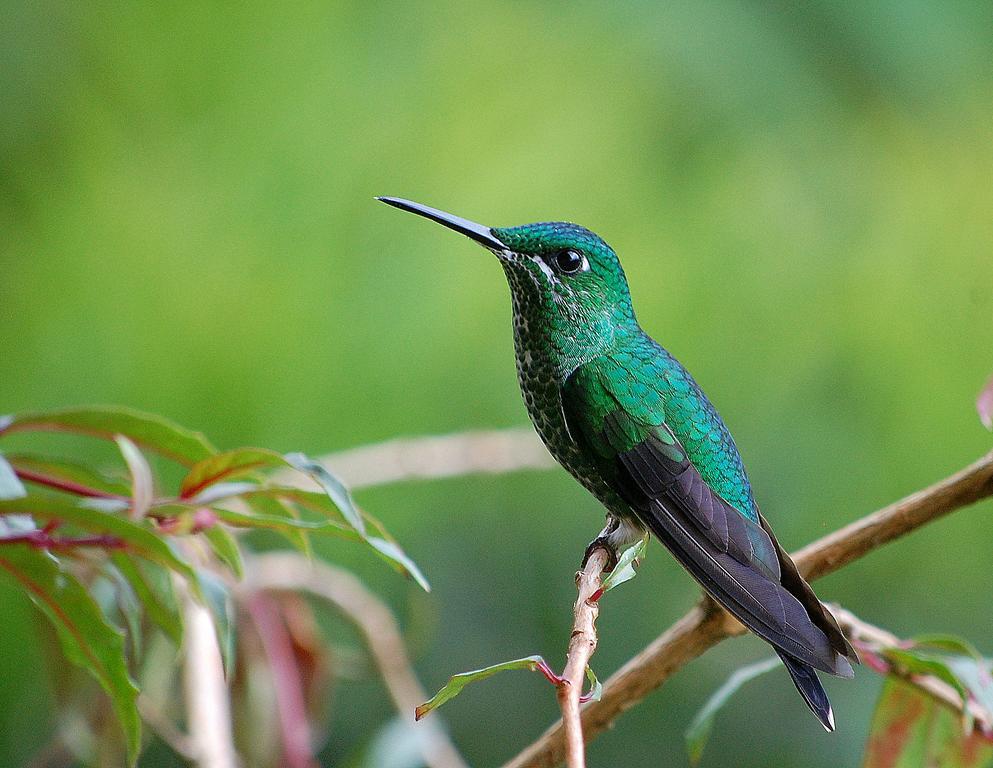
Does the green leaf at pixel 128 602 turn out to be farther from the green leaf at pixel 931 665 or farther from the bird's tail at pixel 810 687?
the green leaf at pixel 931 665

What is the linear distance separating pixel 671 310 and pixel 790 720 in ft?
4.03

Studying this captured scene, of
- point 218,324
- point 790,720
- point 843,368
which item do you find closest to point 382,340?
point 218,324

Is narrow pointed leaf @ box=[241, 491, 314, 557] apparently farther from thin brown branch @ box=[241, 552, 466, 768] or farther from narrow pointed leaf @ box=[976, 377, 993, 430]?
narrow pointed leaf @ box=[976, 377, 993, 430]

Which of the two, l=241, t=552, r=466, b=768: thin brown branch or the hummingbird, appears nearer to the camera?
the hummingbird

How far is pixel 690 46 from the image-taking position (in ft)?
10.1

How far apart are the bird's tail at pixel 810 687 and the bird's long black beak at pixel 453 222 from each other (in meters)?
0.60

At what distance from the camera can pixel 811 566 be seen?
119 centimetres

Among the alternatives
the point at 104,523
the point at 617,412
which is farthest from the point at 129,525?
the point at 617,412

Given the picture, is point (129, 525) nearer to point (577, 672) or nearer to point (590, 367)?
point (577, 672)

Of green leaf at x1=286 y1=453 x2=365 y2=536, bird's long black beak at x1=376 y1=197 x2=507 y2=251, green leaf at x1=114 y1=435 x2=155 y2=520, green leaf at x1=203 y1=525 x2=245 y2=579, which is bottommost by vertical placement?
green leaf at x1=203 y1=525 x2=245 y2=579

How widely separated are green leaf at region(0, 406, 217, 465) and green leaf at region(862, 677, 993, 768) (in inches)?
34.4

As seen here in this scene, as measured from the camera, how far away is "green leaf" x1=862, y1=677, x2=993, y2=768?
1401 millimetres

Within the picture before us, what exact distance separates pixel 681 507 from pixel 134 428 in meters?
0.65

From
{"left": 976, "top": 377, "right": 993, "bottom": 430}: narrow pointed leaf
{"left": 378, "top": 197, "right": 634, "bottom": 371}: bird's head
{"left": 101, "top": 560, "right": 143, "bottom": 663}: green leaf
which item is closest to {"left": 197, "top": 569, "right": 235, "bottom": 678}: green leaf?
{"left": 101, "top": 560, "right": 143, "bottom": 663}: green leaf
